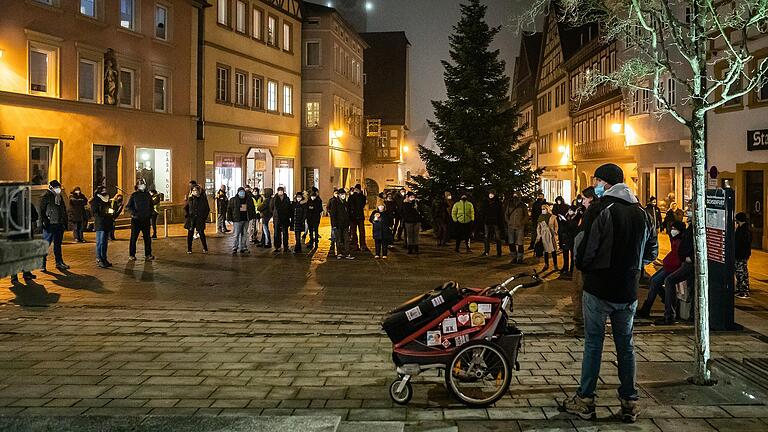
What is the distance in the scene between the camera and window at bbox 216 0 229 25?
3469cm

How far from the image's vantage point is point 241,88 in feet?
121

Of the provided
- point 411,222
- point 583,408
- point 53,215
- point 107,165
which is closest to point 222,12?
point 107,165

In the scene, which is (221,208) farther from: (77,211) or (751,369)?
(751,369)

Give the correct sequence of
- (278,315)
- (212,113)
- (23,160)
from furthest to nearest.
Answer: (212,113) → (23,160) → (278,315)

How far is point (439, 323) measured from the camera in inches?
267

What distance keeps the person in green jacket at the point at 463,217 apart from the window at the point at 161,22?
16.7 metres

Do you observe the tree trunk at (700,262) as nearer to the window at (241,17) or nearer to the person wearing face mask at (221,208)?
the person wearing face mask at (221,208)

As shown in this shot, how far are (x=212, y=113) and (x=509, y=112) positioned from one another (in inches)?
582

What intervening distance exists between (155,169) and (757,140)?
23.4m

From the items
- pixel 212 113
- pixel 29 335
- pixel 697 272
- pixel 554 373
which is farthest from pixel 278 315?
pixel 212 113

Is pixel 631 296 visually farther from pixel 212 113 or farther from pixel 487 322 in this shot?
pixel 212 113

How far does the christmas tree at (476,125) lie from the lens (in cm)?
2688

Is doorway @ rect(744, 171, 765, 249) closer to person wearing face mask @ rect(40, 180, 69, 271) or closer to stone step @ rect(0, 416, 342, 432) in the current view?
person wearing face mask @ rect(40, 180, 69, 271)

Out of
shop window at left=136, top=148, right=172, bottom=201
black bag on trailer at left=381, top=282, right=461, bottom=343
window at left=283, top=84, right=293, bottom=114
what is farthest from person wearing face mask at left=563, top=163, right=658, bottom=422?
window at left=283, top=84, right=293, bottom=114
